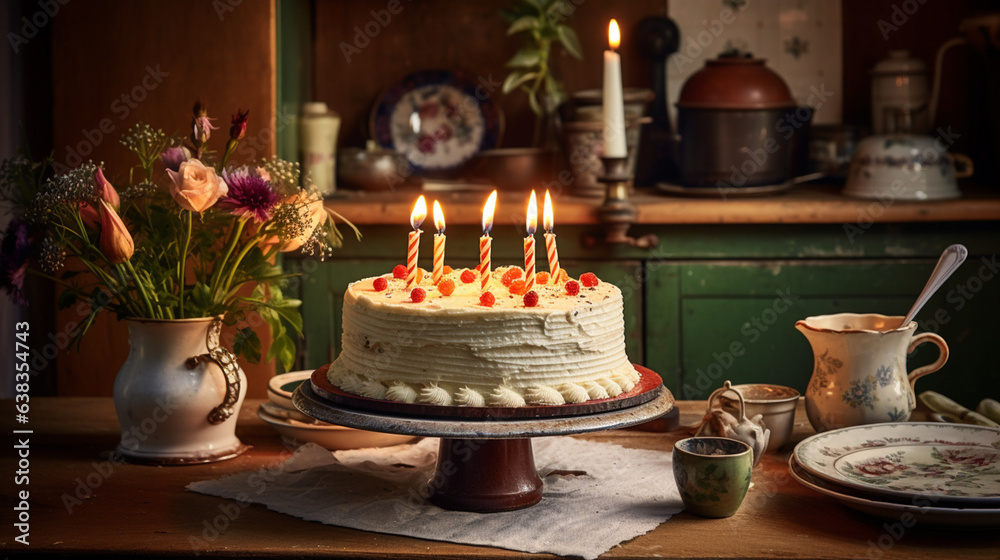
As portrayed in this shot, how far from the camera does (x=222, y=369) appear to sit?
4.74ft

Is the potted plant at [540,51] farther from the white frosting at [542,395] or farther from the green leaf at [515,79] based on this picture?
the white frosting at [542,395]

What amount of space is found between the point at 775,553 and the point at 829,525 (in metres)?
0.12

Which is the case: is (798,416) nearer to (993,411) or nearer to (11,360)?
(993,411)

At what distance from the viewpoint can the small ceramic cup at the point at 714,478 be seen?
118cm

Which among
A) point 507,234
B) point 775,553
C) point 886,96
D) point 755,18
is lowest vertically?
point 775,553

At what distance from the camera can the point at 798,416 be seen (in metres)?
1.67

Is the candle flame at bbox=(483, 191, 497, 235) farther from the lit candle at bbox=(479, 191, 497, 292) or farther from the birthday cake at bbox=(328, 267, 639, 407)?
the birthday cake at bbox=(328, 267, 639, 407)

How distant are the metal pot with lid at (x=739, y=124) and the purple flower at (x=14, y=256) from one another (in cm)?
182

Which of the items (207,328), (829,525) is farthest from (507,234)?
(829,525)

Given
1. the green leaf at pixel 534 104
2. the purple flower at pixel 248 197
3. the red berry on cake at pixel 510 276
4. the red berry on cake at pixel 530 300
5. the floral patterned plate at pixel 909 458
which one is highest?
the green leaf at pixel 534 104

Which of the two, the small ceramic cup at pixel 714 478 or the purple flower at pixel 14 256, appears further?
the purple flower at pixel 14 256

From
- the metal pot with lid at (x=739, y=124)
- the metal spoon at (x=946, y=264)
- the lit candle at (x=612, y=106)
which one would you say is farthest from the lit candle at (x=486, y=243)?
the metal pot with lid at (x=739, y=124)

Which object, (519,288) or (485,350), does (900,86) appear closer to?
(519,288)

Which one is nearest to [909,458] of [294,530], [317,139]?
[294,530]
